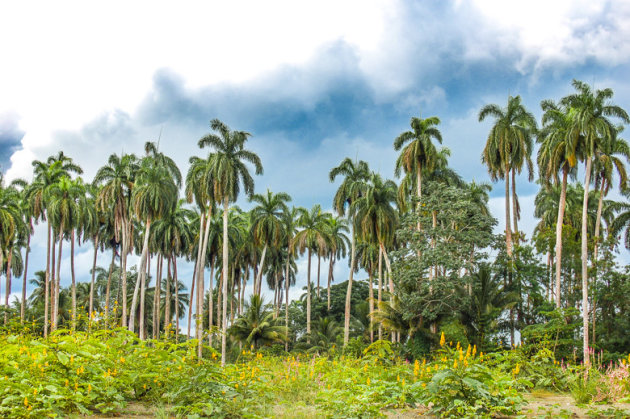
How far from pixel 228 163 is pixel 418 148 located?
12.4m

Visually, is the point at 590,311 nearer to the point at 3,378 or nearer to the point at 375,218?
the point at 375,218

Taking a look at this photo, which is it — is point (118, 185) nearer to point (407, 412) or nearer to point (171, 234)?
point (171, 234)

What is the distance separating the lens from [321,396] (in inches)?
330

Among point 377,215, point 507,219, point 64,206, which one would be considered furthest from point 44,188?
point 507,219

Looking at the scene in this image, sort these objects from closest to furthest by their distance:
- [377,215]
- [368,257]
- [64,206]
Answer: [377,215], [64,206], [368,257]

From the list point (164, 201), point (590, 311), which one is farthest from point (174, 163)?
point (590, 311)

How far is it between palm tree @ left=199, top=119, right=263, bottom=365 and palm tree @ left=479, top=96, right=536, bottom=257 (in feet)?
49.5

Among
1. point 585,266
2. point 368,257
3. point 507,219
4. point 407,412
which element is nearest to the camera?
point 407,412

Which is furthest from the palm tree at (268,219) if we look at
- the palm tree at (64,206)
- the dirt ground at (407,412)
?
the dirt ground at (407,412)

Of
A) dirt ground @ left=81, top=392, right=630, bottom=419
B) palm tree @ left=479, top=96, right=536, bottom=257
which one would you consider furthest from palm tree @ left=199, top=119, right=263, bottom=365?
dirt ground @ left=81, top=392, right=630, bottom=419

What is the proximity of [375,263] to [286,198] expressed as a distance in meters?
9.74

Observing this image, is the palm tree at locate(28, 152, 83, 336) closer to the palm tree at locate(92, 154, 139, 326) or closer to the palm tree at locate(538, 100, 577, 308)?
the palm tree at locate(92, 154, 139, 326)

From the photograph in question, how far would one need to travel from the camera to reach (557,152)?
27578 mm

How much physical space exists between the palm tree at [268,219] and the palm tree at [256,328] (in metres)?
5.88
